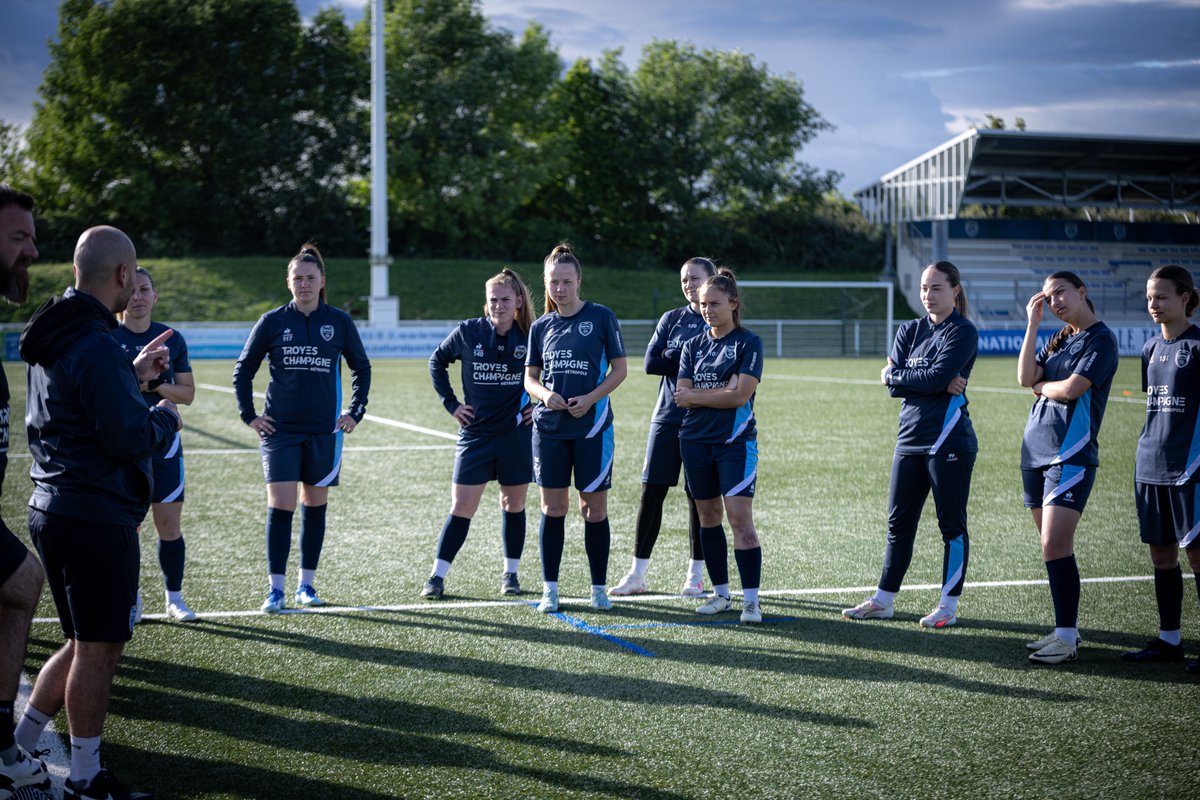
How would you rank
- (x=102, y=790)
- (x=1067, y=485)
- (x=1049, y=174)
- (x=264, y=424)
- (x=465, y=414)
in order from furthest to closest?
(x=1049, y=174) < (x=465, y=414) < (x=264, y=424) < (x=1067, y=485) < (x=102, y=790)

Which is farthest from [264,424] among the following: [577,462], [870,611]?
[870,611]

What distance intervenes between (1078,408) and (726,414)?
6.00 ft

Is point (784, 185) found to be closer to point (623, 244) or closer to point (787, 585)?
point (623, 244)

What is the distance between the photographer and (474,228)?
51469 mm

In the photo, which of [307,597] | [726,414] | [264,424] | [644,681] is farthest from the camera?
[307,597]

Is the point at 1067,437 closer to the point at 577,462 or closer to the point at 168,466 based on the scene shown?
the point at 577,462

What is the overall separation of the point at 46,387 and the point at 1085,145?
142ft

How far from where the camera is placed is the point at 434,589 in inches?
264

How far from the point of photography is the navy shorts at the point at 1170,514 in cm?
525

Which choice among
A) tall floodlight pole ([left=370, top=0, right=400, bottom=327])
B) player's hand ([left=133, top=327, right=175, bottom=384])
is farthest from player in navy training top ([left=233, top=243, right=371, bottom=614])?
tall floodlight pole ([left=370, top=0, right=400, bottom=327])

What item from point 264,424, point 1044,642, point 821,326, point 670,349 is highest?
point 821,326

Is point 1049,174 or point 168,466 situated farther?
point 1049,174

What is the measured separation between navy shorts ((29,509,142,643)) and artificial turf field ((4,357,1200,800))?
2.27 ft

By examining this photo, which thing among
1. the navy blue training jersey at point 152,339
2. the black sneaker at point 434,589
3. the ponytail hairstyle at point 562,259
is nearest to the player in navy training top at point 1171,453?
the ponytail hairstyle at point 562,259
